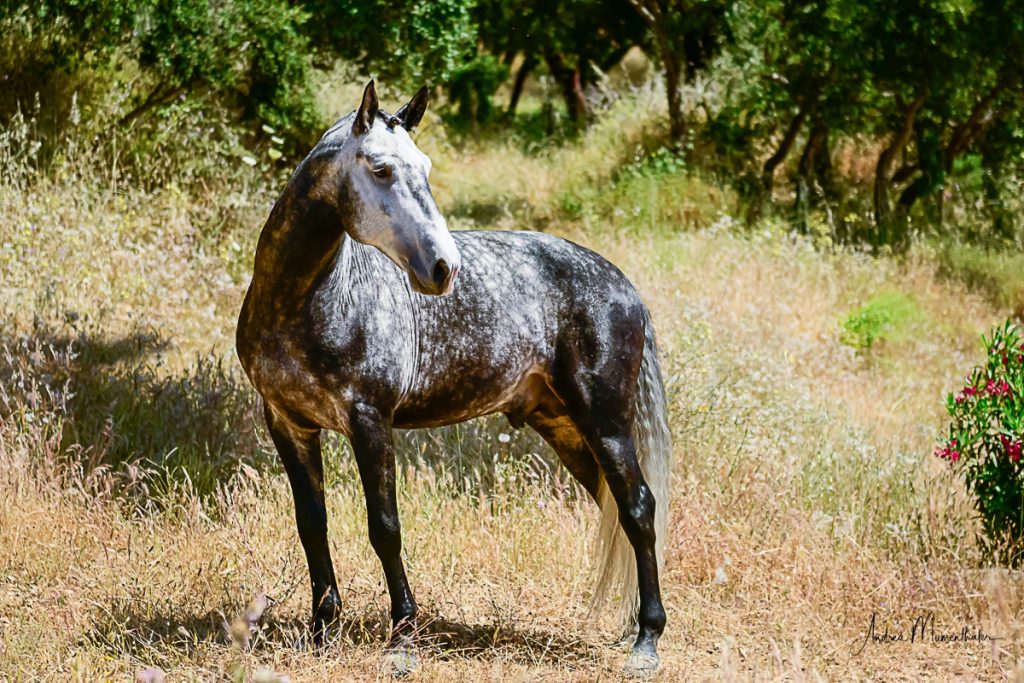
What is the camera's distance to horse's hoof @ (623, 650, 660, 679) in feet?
14.8

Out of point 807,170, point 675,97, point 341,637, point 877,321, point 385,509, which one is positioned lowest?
point 877,321

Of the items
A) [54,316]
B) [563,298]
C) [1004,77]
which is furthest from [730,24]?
[563,298]

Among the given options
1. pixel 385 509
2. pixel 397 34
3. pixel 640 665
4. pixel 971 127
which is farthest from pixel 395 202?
pixel 971 127

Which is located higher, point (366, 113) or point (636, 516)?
point (366, 113)

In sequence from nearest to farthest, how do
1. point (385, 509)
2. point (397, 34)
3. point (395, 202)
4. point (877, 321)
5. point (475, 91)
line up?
point (395, 202), point (385, 509), point (397, 34), point (877, 321), point (475, 91)

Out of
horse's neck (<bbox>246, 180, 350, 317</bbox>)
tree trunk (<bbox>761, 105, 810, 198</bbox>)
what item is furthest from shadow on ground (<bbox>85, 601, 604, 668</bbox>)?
tree trunk (<bbox>761, 105, 810, 198</bbox>)

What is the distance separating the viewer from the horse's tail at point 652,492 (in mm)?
4855

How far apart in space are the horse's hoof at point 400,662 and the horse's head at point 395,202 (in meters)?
1.43

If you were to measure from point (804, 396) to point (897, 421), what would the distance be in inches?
31.6

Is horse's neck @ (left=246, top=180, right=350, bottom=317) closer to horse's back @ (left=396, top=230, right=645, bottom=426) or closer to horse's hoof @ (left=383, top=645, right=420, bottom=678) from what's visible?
horse's back @ (left=396, top=230, right=645, bottom=426)

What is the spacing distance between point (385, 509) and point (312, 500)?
366 millimetres

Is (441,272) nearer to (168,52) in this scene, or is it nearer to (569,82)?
(168,52)

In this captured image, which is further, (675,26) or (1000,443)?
(675,26)

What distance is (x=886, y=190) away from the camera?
1496 cm
